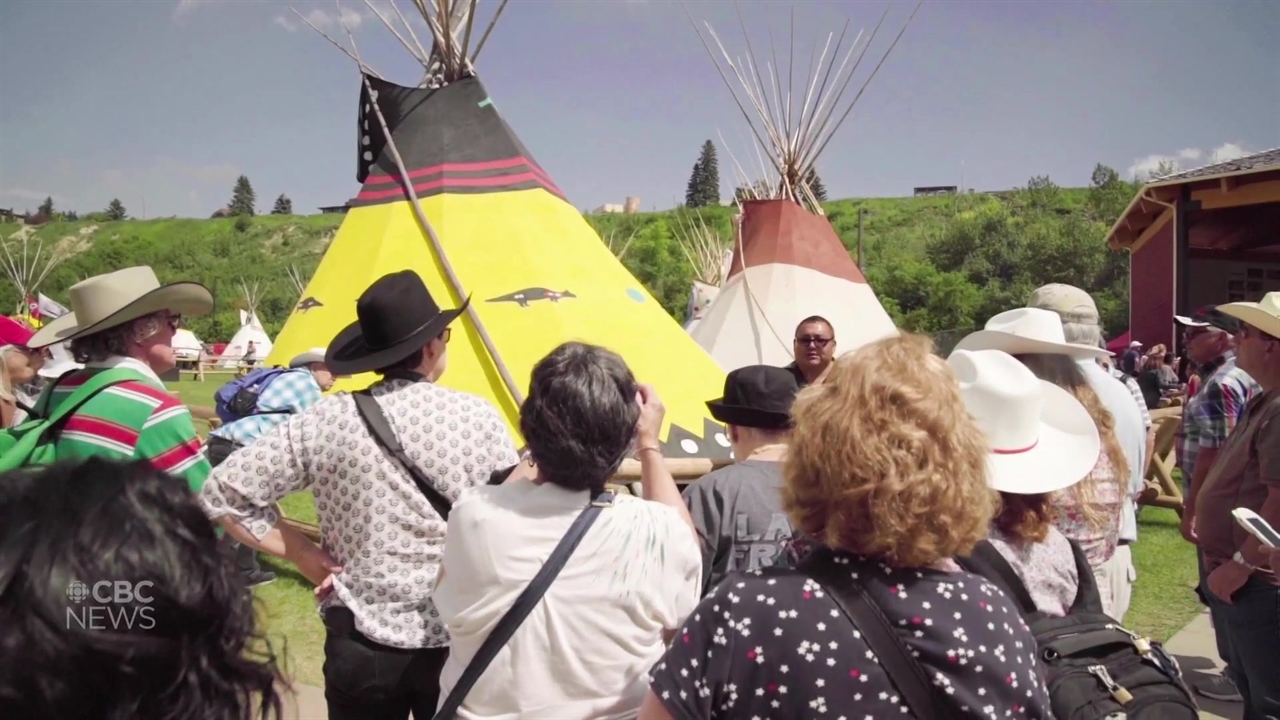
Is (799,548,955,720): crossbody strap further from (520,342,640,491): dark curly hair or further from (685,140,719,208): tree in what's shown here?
(685,140,719,208): tree

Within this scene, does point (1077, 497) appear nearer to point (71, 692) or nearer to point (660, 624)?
point (660, 624)

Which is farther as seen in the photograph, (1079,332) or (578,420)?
(1079,332)

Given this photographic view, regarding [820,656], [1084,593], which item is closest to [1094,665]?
[1084,593]

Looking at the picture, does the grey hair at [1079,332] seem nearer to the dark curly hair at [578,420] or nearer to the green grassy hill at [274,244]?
the dark curly hair at [578,420]

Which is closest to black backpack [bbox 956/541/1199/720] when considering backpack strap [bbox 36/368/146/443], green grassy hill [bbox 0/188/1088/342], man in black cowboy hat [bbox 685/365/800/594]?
man in black cowboy hat [bbox 685/365/800/594]

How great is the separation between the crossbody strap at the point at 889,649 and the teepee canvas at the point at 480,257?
311 cm

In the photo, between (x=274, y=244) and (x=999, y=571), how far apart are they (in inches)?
2493

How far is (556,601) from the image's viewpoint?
155 centimetres

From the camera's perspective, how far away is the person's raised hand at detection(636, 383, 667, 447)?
192 cm

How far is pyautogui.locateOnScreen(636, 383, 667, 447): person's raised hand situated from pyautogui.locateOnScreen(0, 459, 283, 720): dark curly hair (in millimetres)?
1090

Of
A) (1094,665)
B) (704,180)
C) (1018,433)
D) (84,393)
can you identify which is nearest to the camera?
(1094,665)

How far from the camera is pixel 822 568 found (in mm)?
1287

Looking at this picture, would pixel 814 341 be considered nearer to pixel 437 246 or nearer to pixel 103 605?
pixel 437 246

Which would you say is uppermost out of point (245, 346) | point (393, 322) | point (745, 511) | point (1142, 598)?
point (393, 322)
